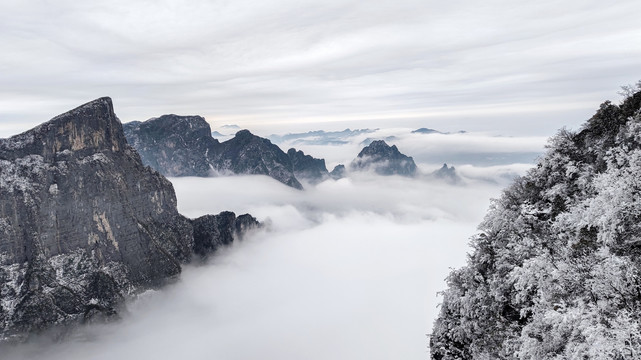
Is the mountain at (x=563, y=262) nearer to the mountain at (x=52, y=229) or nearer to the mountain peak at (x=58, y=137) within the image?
the mountain at (x=52, y=229)

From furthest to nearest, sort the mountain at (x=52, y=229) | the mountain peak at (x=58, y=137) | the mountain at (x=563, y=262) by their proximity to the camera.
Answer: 1. the mountain peak at (x=58, y=137)
2. the mountain at (x=52, y=229)
3. the mountain at (x=563, y=262)

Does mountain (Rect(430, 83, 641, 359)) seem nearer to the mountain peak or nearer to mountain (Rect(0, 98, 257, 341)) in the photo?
mountain (Rect(0, 98, 257, 341))

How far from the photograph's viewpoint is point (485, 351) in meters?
27.4

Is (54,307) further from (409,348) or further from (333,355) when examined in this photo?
(409,348)

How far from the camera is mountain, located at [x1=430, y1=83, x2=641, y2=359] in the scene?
18891mm

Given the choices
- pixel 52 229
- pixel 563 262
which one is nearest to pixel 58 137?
pixel 52 229

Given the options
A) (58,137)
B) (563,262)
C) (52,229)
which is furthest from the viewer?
(58,137)

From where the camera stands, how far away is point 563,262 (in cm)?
2220

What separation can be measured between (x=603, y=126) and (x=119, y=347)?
22352 cm

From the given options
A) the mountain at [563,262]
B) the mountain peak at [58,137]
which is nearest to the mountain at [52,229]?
the mountain peak at [58,137]

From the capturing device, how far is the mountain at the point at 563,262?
18.9 meters

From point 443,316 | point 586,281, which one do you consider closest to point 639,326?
point 586,281

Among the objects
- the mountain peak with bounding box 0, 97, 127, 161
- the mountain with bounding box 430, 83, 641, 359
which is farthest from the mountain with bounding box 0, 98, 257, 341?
the mountain with bounding box 430, 83, 641, 359

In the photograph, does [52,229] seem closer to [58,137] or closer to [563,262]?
[58,137]
